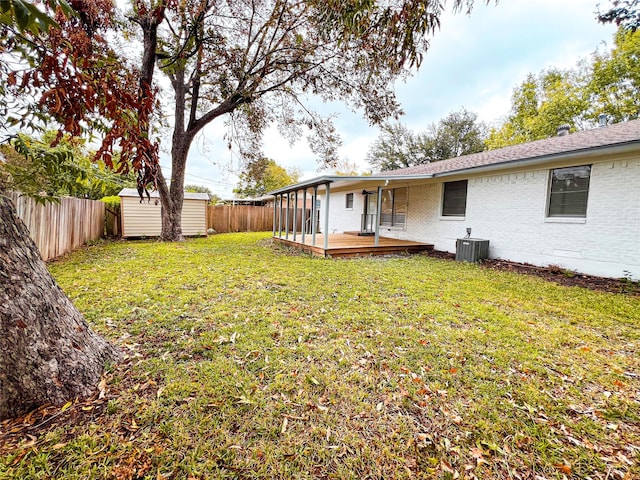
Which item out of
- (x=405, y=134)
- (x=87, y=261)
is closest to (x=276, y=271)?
(x=87, y=261)

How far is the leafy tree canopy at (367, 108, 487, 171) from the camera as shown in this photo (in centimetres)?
2589

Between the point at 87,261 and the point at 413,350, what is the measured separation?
24.9ft

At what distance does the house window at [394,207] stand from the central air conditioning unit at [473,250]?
3613 millimetres

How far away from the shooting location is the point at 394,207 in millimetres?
12391

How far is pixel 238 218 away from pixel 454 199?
1311cm

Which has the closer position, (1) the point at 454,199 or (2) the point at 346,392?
(2) the point at 346,392

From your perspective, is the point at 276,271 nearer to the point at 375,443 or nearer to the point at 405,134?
the point at 375,443

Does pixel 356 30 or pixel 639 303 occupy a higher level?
pixel 356 30

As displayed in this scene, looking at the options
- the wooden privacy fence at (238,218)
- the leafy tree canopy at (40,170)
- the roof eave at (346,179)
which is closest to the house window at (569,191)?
the roof eave at (346,179)

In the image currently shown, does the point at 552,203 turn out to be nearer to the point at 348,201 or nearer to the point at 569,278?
the point at 569,278

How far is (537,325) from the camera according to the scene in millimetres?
3629

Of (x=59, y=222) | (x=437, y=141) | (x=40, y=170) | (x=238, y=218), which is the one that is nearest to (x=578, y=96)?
(x=437, y=141)

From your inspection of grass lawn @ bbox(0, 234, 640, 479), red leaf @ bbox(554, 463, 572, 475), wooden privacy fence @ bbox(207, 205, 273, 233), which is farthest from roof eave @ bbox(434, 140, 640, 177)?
wooden privacy fence @ bbox(207, 205, 273, 233)

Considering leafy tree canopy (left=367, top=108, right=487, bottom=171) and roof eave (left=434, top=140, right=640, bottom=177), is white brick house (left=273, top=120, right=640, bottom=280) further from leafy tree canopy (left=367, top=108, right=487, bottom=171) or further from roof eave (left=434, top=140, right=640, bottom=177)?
leafy tree canopy (left=367, top=108, right=487, bottom=171)
